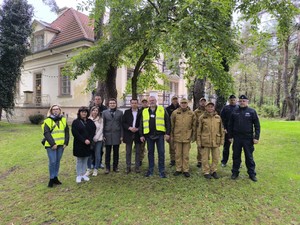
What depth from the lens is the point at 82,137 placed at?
5332 mm

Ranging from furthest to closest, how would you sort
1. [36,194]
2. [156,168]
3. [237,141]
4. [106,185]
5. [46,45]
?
[46,45] < [156,168] < [237,141] < [106,185] < [36,194]

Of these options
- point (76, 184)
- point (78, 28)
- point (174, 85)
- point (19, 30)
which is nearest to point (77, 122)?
point (76, 184)

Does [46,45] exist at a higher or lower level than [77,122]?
higher

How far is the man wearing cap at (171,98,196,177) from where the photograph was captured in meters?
5.77

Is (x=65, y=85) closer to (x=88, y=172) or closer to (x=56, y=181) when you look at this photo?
(x=88, y=172)

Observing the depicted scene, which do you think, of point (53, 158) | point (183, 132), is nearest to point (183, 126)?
point (183, 132)

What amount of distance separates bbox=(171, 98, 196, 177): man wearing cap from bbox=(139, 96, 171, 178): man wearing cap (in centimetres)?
20

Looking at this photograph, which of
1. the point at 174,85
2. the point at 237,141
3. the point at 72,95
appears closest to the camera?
the point at 237,141

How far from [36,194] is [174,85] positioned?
21.9 m

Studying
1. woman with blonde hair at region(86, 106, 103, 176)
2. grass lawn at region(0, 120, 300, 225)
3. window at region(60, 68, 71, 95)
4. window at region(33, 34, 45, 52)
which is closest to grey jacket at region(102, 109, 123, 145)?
woman with blonde hair at region(86, 106, 103, 176)

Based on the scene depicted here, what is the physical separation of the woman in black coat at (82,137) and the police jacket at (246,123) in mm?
3351

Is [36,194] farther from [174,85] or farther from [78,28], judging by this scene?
[174,85]

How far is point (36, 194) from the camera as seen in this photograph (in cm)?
496

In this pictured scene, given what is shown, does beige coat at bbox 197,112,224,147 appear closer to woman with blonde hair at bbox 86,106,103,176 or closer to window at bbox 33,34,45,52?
woman with blonde hair at bbox 86,106,103,176
